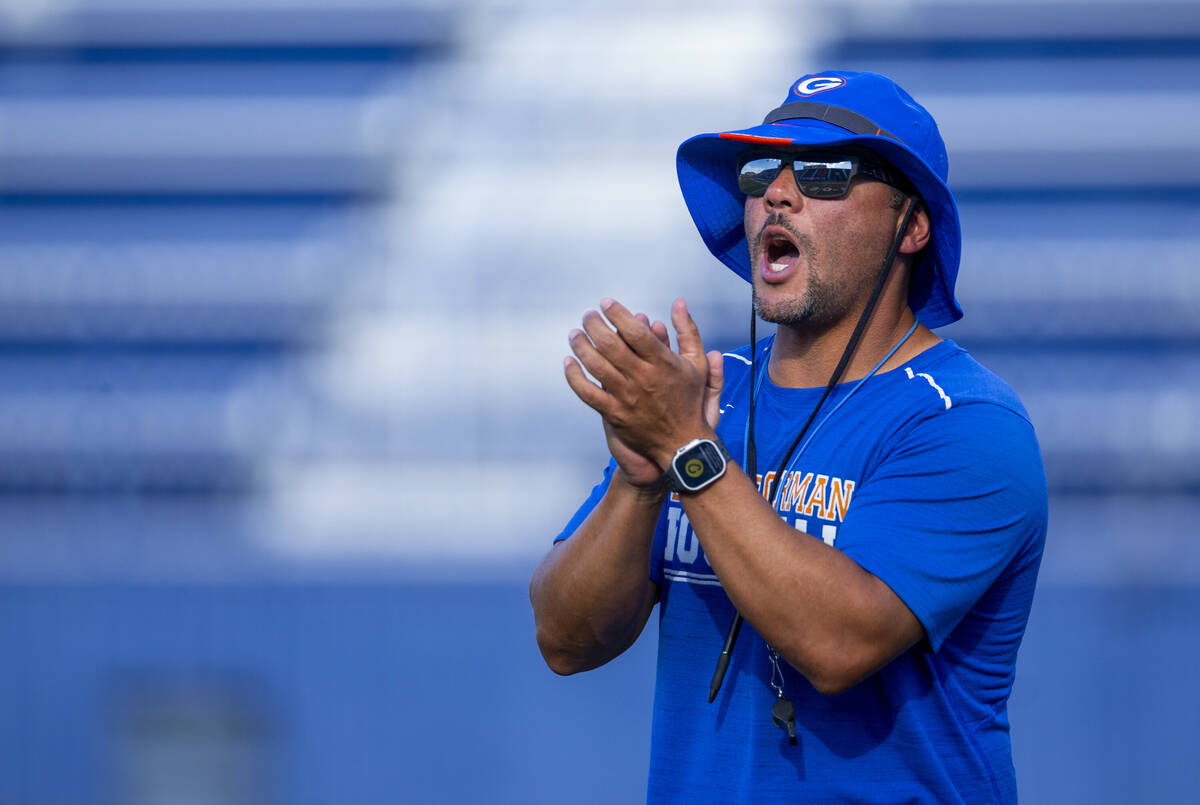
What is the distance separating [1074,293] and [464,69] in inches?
103

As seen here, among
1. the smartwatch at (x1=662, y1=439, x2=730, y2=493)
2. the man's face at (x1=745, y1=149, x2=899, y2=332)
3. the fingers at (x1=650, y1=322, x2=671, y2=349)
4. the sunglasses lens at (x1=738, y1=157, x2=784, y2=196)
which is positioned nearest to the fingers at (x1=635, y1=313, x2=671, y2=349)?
the fingers at (x1=650, y1=322, x2=671, y2=349)

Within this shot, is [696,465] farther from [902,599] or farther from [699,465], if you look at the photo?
[902,599]

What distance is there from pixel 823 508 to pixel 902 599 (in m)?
0.19

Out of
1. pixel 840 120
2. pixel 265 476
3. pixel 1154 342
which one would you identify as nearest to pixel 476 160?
pixel 265 476

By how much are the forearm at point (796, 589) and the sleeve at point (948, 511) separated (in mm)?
46

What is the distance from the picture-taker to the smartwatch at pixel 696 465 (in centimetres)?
132

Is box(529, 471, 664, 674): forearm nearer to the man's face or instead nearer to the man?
the man

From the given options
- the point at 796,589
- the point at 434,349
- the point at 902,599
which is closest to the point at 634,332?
the point at 796,589

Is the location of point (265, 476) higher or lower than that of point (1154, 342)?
lower

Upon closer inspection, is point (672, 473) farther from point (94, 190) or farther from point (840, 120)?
point (94, 190)

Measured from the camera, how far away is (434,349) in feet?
15.3

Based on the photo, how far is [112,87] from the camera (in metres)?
4.94

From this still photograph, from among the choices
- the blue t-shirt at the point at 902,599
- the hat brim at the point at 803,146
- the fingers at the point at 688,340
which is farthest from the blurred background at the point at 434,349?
the fingers at the point at 688,340

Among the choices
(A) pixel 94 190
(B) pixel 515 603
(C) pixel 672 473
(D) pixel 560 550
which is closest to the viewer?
(C) pixel 672 473
